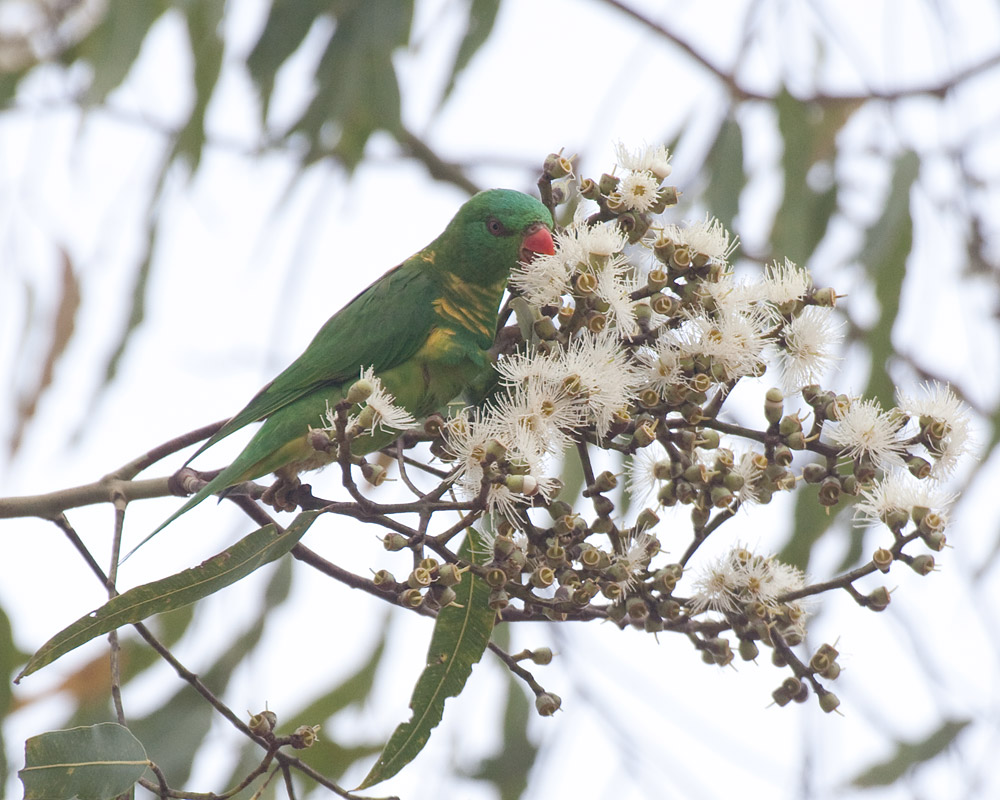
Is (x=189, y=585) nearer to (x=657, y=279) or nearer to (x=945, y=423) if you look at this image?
(x=657, y=279)

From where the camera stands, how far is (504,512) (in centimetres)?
145

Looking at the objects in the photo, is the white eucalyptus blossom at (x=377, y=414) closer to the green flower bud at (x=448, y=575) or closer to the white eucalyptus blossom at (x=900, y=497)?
the green flower bud at (x=448, y=575)

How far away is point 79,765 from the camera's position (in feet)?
4.51

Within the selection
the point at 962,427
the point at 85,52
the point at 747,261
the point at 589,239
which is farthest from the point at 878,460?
the point at 85,52

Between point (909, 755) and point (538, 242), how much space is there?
1.91 m

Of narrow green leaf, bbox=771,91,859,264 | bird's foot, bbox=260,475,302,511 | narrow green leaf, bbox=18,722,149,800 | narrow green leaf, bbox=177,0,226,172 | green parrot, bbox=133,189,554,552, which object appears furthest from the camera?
narrow green leaf, bbox=771,91,859,264

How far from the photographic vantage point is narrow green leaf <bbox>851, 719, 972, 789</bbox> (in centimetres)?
286

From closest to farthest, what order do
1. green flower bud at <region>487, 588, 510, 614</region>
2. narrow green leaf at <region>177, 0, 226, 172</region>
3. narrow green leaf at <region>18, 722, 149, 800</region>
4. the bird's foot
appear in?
1. narrow green leaf at <region>18, 722, 149, 800</region>
2. green flower bud at <region>487, 588, 510, 614</region>
3. the bird's foot
4. narrow green leaf at <region>177, 0, 226, 172</region>

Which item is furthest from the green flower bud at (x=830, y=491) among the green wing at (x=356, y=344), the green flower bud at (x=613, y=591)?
the green wing at (x=356, y=344)

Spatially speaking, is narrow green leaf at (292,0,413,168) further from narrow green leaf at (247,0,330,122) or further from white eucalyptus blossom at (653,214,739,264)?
white eucalyptus blossom at (653,214,739,264)

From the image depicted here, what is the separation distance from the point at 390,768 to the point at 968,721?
6.59 ft

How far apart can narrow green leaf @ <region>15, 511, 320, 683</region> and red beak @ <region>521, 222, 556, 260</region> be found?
0.66 m

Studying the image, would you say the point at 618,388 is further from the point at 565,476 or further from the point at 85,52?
the point at 85,52

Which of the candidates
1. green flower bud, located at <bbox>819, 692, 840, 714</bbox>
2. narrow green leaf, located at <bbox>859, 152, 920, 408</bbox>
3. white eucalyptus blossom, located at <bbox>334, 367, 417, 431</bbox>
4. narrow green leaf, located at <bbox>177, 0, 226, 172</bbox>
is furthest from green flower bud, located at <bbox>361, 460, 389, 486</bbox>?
narrow green leaf, located at <bbox>859, 152, 920, 408</bbox>
